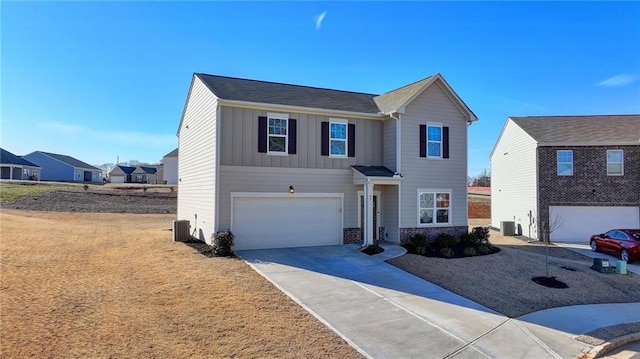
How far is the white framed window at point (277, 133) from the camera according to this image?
15000 mm

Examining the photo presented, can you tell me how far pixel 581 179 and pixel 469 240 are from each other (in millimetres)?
10762

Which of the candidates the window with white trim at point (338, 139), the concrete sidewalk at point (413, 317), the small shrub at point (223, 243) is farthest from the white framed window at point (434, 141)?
the small shrub at point (223, 243)

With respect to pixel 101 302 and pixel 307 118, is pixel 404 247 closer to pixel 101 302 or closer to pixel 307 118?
pixel 307 118

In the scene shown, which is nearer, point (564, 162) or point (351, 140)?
point (351, 140)

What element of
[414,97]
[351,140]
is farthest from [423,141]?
[351,140]

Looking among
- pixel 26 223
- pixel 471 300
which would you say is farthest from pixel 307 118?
pixel 26 223

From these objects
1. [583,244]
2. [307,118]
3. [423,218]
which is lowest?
[583,244]

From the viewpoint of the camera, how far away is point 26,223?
20.3 metres

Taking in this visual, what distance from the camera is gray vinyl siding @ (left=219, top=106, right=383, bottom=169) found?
14.2 metres

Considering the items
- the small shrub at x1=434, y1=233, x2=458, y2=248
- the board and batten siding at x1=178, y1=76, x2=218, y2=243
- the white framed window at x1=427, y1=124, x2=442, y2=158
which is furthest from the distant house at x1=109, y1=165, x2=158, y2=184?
the small shrub at x1=434, y1=233, x2=458, y2=248

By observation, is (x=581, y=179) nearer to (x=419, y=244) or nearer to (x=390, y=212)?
(x=390, y=212)

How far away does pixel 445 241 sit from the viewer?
15.6 metres

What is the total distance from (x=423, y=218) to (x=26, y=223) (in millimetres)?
20453

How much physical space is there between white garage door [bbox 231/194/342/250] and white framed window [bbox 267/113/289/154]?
193 centimetres
